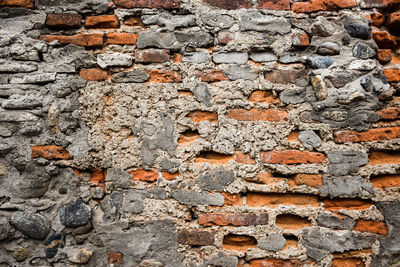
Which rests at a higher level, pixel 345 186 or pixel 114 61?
pixel 114 61

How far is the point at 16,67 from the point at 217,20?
3.68 feet

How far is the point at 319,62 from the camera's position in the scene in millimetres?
1404

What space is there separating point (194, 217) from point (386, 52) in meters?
1.39

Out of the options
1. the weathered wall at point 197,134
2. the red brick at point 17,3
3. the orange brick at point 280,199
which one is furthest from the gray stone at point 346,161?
the red brick at point 17,3

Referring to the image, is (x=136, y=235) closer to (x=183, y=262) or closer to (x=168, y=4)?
(x=183, y=262)

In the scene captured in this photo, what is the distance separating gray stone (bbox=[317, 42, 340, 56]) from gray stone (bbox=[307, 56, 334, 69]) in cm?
3

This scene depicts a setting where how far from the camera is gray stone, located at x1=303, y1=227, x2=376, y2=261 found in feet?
4.31

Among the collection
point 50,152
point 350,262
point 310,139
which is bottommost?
point 350,262

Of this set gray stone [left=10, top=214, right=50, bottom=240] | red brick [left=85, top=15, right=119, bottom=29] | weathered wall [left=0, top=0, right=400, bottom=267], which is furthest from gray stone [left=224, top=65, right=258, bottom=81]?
gray stone [left=10, top=214, right=50, bottom=240]

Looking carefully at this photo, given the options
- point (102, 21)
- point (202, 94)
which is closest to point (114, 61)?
point (102, 21)

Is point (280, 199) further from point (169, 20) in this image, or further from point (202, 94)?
point (169, 20)

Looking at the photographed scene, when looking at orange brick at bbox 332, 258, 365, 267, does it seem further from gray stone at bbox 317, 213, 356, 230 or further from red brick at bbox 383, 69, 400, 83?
red brick at bbox 383, 69, 400, 83

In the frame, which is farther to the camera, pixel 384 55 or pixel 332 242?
pixel 384 55

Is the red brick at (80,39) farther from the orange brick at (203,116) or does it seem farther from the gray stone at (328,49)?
the gray stone at (328,49)
